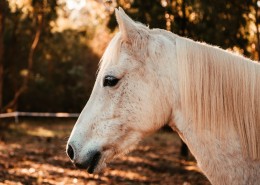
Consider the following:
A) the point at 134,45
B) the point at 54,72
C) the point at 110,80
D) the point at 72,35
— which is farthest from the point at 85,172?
the point at 54,72

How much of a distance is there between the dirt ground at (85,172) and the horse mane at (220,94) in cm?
581

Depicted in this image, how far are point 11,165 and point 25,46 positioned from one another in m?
14.6

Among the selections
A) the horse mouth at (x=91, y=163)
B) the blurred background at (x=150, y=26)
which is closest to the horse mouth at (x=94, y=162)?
the horse mouth at (x=91, y=163)

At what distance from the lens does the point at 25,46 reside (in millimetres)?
22953

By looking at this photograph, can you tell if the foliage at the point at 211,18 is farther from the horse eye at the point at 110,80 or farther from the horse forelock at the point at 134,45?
the horse eye at the point at 110,80

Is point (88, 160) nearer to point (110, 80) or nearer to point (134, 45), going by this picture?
point (110, 80)

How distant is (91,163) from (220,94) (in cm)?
92

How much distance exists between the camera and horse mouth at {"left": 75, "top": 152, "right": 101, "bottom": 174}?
8.06 ft

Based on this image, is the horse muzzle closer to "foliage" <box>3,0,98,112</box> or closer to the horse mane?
the horse mane

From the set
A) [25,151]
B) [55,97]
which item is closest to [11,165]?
[25,151]

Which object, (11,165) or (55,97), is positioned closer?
(11,165)

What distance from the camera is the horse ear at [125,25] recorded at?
93.3 inches

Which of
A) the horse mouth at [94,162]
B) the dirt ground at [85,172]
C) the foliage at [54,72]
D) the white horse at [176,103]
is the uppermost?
the white horse at [176,103]

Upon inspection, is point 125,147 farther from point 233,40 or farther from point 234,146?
point 233,40
